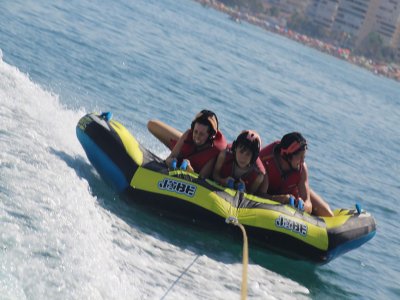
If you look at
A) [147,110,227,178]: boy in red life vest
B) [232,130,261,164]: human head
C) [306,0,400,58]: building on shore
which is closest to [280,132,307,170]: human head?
[232,130,261,164]: human head

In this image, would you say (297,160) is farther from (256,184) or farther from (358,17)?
(358,17)

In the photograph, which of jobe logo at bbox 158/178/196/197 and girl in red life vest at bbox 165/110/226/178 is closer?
jobe logo at bbox 158/178/196/197

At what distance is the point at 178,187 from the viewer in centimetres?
591

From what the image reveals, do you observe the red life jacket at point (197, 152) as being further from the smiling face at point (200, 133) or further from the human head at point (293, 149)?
the human head at point (293, 149)

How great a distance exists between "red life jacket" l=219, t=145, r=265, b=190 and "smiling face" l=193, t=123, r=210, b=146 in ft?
0.69

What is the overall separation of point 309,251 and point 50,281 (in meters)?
2.64

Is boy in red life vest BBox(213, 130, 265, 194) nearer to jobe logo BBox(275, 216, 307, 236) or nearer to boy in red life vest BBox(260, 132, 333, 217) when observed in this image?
boy in red life vest BBox(260, 132, 333, 217)

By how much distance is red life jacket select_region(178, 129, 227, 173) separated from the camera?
6.27 meters

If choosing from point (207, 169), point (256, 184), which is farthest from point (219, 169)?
point (256, 184)

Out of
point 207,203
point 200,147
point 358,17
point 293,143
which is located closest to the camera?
point 207,203

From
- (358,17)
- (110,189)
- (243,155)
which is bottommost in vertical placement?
(358,17)

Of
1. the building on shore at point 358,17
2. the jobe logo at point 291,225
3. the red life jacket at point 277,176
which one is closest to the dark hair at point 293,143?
the red life jacket at point 277,176

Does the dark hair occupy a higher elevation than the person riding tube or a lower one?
higher

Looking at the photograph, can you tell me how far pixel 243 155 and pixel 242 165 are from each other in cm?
12
